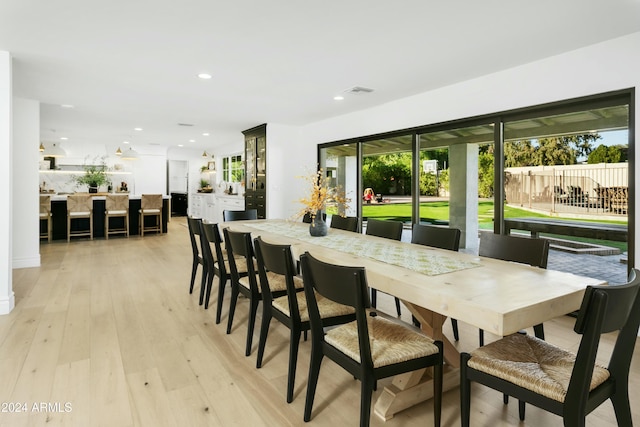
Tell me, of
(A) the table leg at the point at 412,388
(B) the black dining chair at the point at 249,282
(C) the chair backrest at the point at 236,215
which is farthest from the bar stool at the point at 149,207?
(A) the table leg at the point at 412,388

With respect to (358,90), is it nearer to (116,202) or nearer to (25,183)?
(25,183)

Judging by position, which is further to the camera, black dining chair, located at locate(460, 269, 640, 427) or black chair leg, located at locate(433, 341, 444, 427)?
black chair leg, located at locate(433, 341, 444, 427)

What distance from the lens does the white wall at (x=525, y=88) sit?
3156 mm

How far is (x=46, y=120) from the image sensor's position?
7.27 m

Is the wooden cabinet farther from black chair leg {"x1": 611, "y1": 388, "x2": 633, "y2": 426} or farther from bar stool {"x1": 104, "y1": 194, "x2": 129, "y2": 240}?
black chair leg {"x1": 611, "y1": 388, "x2": 633, "y2": 426}

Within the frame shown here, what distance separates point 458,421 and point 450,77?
3.60m

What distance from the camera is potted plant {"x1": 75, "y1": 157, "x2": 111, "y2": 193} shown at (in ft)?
31.9

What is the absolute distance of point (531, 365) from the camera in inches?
62.1

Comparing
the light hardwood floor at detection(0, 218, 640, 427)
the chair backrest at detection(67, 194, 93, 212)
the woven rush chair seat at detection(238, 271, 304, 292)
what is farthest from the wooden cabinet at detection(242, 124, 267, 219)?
the woven rush chair seat at detection(238, 271, 304, 292)

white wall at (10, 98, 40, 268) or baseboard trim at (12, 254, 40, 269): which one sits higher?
white wall at (10, 98, 40, 268)

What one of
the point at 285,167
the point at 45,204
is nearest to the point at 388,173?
the point at 285,167

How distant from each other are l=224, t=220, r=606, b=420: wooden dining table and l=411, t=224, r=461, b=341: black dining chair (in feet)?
0.86

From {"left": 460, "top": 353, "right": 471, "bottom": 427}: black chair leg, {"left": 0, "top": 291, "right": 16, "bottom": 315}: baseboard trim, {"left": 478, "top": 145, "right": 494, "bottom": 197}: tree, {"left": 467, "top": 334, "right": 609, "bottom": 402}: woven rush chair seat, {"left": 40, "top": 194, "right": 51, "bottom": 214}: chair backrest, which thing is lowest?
{"left": 0, "top": 291, "right": 16, "bottom": 315}: baseboard trim

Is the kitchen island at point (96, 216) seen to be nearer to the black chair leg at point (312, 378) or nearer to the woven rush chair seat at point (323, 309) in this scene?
the woven rush chair seat at point (323, 309)
